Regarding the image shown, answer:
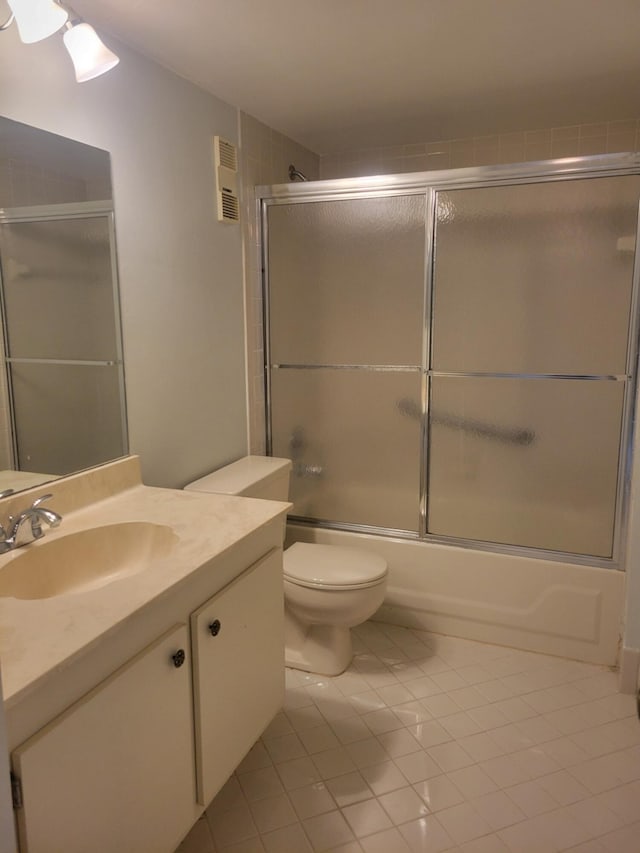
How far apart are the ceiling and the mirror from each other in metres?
0.46

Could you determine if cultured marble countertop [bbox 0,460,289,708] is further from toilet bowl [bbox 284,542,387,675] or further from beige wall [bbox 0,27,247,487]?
toilet bowl [bbox 284,542,387,675]

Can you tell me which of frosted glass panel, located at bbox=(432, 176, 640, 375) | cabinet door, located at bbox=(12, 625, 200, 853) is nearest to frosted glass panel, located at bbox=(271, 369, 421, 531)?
frosted glass panel, located at bbox=(432, 176, 640, 375)

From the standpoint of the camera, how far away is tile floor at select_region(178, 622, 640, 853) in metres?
1.58

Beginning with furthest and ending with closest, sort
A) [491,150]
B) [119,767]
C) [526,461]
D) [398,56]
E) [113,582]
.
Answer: [491,150] → [526,461] → [398,56] → [113,582] → [119,767]

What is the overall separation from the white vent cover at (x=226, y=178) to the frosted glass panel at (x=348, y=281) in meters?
0.27

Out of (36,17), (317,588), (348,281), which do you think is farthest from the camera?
(348,281)

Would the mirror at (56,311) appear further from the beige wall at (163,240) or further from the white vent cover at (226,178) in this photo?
the white vent cover at (226,178)

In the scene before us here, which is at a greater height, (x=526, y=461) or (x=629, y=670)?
(x=526, y=461)

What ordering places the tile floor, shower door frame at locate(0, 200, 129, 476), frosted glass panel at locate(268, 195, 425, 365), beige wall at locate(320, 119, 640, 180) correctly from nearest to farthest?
shower door frame at locate(0, 200, 129, 476)
the tile floor
frosted glass panel at locate(268, 195, 425, 365)
beige wall at locate(320, 119, 640, 180)

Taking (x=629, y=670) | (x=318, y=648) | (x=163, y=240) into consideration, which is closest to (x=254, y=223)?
(x=163, y=240)

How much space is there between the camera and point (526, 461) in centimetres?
241

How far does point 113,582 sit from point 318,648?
4.23 ft

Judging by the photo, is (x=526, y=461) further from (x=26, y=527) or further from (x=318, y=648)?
(x=26, y=527)

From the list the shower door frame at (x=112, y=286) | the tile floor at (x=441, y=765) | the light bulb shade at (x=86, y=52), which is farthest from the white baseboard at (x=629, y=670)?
the light bulb shade at (x=86, y=52)
